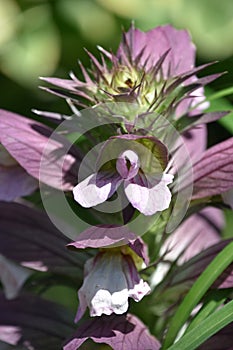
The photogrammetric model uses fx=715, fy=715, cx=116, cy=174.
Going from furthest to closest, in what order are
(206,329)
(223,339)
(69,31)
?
(69,31) → (223,339) → (206,329)

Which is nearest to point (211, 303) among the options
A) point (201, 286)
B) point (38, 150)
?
point (201, 286)

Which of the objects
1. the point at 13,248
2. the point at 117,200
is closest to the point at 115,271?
the point at 117,200

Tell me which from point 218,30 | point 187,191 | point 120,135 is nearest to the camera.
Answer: point 120,135

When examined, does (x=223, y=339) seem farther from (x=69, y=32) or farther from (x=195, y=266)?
(x=69, y=32)

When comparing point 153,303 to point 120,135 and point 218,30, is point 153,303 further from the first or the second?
point 218,30

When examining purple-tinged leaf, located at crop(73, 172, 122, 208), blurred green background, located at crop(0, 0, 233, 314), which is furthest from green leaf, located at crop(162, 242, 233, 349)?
blurred green background, located at crop(0, 0, 233, 314)

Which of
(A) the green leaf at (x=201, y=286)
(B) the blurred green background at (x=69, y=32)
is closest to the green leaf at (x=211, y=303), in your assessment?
(A) the green leaf at (x=201, y=286)

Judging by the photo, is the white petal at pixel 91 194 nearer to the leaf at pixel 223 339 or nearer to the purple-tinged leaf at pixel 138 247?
the purple-tinged leaf at pixel 138 247
